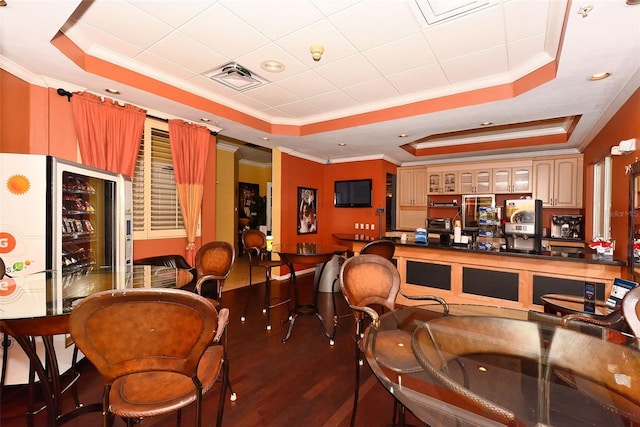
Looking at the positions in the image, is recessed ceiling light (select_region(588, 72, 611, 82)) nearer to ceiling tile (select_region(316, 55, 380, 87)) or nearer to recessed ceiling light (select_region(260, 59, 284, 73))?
ceiling tile (select_region(316, 55, 380, 87))

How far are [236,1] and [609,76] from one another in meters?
3.27

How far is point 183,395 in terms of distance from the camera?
1.24 m

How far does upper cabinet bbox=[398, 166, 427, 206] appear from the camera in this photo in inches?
265

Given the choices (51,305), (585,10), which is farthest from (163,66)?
(585,10)

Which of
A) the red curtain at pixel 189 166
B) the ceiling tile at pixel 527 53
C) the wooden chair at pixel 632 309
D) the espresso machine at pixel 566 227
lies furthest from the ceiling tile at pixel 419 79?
the espresso machine at pixel 566 227

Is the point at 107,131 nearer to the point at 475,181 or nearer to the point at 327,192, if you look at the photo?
the point at 327,192

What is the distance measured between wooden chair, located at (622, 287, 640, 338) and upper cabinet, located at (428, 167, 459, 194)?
477 cm

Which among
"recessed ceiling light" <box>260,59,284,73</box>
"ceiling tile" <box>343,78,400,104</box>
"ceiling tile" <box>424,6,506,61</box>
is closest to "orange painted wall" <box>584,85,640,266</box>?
"ceiling tile" <box>424,6,506,61</box>

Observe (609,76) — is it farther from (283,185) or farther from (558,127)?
(283,185)

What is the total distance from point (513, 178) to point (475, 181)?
26.8 inches

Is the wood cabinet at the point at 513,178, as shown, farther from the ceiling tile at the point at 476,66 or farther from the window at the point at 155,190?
the window at the point at 155,190

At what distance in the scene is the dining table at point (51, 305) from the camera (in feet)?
4.58

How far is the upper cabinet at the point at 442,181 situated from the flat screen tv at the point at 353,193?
1.56m

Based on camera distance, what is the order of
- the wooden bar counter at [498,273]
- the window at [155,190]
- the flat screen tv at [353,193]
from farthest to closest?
the flat screen tv at [353,193] → the window at [155,190] → the wooden bar counter at [498,273]
